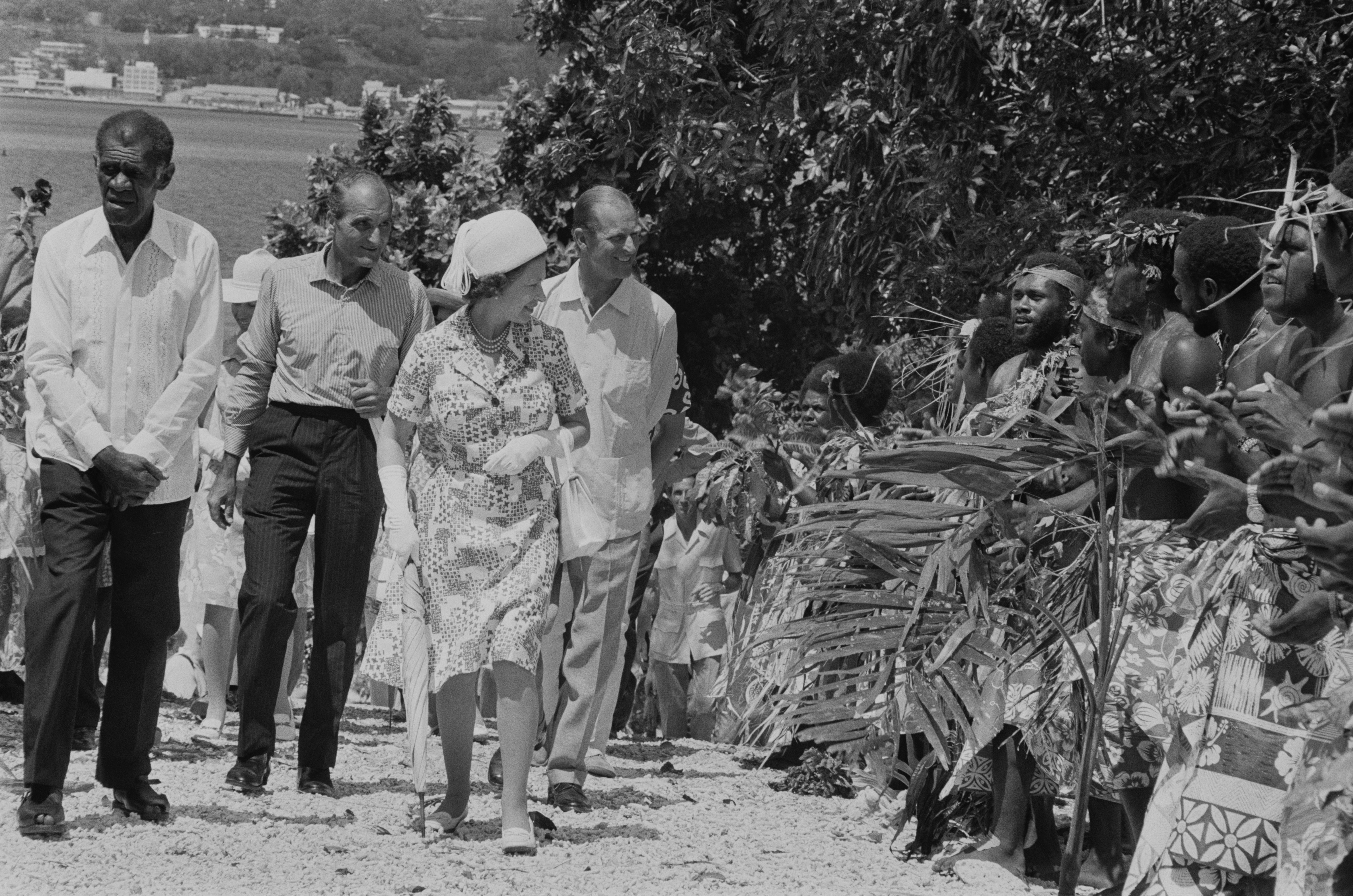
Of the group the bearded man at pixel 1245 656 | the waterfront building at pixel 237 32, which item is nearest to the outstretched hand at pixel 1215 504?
the bearded man at pixel 1245 656

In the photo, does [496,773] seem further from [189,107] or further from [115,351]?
[189,107]

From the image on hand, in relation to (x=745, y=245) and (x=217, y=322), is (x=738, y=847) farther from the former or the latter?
(x=745, y=245)

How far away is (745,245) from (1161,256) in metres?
9.54

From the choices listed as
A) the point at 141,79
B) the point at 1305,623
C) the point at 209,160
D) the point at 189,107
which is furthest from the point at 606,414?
the point at 209,160

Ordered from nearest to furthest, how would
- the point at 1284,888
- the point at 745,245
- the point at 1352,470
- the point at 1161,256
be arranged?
the point at 1352,470 → the point at 1284,888 → the point at 1161,256 → the point at 745,245

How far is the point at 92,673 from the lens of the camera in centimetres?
726

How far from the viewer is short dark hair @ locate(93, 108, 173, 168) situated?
5426 millimetres

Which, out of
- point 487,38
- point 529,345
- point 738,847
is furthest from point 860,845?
point 487,38

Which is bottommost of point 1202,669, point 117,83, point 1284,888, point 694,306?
point 1284,888

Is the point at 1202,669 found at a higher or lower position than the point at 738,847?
higher

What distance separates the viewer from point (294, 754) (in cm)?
719

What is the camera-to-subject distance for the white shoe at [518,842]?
5391 millimetres

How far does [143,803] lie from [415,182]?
32.9 feet

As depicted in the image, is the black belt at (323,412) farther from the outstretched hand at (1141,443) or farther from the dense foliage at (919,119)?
the dense foliage at (919,119)
